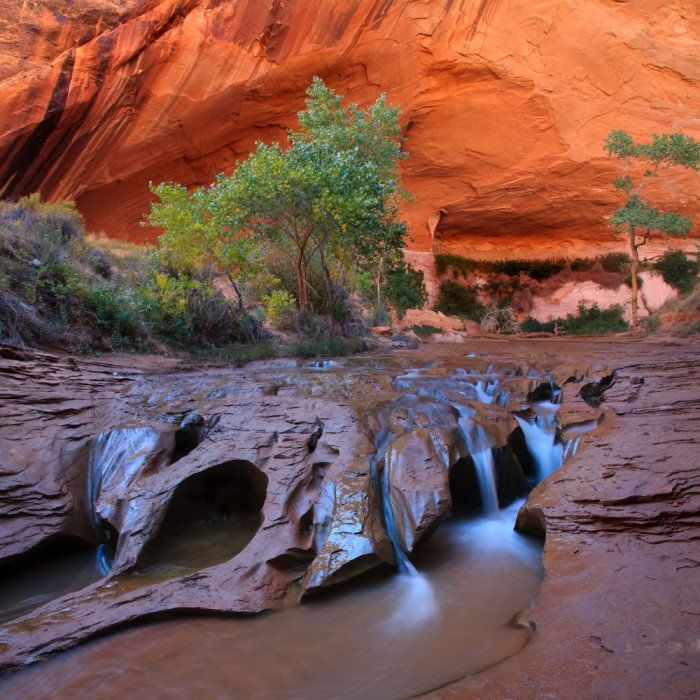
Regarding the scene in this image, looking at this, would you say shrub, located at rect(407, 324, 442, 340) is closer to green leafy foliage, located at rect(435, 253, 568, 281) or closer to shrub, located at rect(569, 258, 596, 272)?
green leafy foliage, located at rect(435, 253, 568, 281)

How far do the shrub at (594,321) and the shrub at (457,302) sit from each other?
4.16 meters

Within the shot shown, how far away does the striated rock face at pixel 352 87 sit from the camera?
13.5 metres

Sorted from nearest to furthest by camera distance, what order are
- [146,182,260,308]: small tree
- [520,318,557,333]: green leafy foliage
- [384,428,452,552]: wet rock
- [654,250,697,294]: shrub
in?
[384,428,452,552]: wet rock
[146,182,260,308]: small tree
[654,250,697,294]: shrub
[520,318,557,333]: green leafy foliage

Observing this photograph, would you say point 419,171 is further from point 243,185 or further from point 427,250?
point 243,185

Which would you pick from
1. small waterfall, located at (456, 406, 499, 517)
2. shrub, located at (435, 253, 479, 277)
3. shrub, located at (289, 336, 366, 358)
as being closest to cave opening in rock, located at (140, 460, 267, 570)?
small waterfall, located at (456, 406, 499, 517)

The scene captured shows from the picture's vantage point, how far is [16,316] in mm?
6480

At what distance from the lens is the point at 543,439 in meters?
5.37

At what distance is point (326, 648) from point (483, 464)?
2489mm

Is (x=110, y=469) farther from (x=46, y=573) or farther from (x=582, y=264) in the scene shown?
(x=582, y=264)

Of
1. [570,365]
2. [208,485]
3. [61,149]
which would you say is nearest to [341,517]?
[208,485]

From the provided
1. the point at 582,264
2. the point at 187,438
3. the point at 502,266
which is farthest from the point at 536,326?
the point at 187,438

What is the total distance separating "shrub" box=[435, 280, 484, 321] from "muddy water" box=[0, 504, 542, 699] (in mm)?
22621

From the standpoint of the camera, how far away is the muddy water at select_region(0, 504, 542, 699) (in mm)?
2443

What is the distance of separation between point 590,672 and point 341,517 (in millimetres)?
1966
